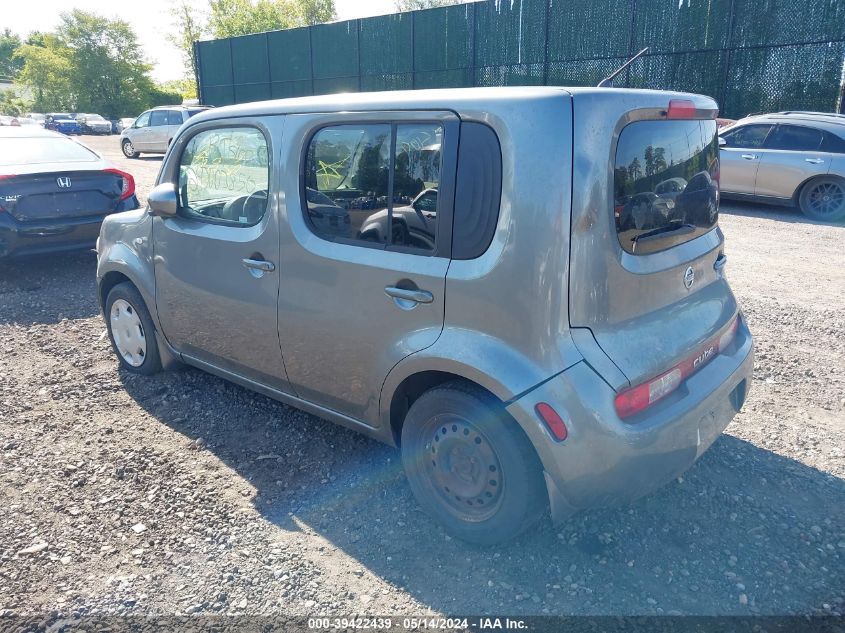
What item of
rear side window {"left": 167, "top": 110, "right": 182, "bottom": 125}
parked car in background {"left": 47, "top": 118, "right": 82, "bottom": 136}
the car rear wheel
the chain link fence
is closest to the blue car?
parked car in background {"left": 47, "top": 118, "right": 82, "bottom": 136}

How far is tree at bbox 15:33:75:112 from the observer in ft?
182

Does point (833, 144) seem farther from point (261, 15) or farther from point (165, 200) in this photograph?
point (261, 15)

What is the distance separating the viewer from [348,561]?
2.85 meters

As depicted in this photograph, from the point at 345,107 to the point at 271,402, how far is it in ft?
6.93

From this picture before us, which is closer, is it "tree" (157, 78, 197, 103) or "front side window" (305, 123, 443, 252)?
"front side window" (305, 123, 443, 252)

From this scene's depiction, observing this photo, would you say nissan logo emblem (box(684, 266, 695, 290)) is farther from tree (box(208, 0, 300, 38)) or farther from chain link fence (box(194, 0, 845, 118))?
tree (box(208, 0, 300, 38))

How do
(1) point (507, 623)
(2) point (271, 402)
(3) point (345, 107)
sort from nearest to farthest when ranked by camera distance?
(1) point (507, 623), (3) point (345, 107), (2) point (271, 402)

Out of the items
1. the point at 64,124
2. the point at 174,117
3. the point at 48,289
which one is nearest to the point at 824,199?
the point at 48,289

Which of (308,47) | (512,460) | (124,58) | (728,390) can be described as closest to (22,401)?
(512,460)

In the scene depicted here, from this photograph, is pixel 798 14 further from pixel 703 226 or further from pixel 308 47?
pixel 308 47

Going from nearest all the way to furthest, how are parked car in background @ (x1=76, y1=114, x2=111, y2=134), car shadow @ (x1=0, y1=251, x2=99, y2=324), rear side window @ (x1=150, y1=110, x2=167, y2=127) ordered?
car shadow @ (x1=0, y1=251, x2=99, y2=324)
rear side window @ (x1=150, y1=110, x2=167, y2=127)
parked car in background @ (x1=76, y1=114, x2=111, y2=134)

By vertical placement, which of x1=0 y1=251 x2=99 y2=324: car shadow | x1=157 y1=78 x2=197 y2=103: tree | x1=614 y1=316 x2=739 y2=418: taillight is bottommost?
x1=0 y1=251 x2=99 y2=324: car shadow

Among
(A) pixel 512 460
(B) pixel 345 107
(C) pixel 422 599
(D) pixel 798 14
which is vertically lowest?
(C) pixel 422 599

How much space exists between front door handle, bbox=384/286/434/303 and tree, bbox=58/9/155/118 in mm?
61338
